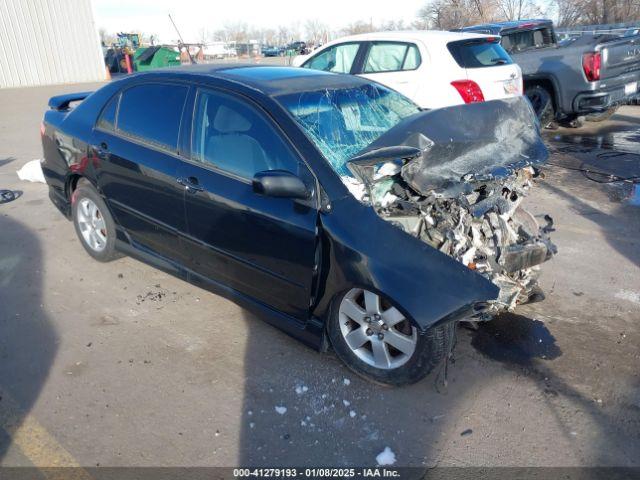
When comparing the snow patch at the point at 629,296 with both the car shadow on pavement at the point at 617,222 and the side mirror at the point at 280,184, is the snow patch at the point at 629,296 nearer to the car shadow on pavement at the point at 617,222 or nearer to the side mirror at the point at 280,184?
the car shadow on pavement at the point at 617,222

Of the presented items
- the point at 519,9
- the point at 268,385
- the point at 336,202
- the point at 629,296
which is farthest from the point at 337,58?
the point at 519,9

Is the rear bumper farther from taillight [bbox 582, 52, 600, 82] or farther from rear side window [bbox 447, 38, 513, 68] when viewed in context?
rear side window [bbox 447, 38, 513, 68]

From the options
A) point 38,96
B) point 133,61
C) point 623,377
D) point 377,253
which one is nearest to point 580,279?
point 623,377

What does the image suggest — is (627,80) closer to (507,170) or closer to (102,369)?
(507,170)

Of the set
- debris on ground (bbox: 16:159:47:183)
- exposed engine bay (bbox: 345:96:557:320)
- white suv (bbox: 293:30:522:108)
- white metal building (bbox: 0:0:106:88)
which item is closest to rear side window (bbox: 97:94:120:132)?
exposed engine bay (bbox: 345:96:557:320)

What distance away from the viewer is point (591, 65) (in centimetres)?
884

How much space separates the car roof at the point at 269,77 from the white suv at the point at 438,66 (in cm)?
326

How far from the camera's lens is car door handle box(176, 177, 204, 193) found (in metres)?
3.52

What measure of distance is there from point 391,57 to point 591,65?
12.3 feet

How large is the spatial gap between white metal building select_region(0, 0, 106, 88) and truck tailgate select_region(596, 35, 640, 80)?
23250mm

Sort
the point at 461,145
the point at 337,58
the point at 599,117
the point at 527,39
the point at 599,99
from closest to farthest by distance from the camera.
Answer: the point at 461,145, the point at 337,58, the point at 599,99, the point at 527,39, the point at 599,117

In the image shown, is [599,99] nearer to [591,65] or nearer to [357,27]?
[591,65]

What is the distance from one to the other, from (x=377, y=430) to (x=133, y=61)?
Answer: 3279 centimetres

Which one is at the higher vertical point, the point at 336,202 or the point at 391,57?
the point at 391,57
